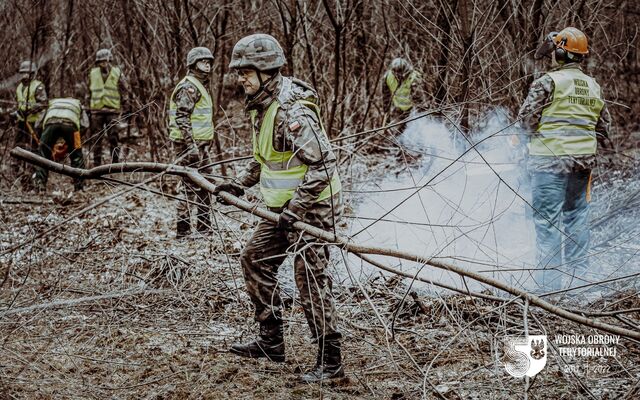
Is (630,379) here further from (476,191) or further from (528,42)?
(528,42)

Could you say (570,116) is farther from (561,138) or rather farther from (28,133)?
(28,133)

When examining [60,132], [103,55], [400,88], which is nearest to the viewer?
[400,88]

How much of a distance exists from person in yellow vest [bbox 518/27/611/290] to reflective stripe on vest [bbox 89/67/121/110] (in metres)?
8.25

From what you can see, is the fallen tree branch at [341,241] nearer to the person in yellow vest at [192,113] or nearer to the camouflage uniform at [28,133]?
the person in yellow vest at [192,113]

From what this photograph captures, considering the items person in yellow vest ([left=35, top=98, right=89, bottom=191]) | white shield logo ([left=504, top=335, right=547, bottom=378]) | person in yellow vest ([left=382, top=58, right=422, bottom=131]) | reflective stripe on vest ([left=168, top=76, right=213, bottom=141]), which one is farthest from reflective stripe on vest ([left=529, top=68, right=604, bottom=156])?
person in yellow vest ([left=35, top=98, right=89, bottom=191])

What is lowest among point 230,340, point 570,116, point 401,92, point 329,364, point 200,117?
point 230,340

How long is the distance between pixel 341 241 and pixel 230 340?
1338mm

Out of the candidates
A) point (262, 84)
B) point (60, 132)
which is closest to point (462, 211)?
point (262, 84)

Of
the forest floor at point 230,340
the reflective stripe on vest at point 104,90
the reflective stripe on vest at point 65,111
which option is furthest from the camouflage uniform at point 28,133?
the forest floor at point 230,340

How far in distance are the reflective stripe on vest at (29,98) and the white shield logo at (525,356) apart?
8.82 metres

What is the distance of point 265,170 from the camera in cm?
396

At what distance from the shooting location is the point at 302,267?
3850 mm

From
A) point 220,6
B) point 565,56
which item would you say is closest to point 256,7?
point 220,6

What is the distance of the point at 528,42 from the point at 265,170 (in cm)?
452
